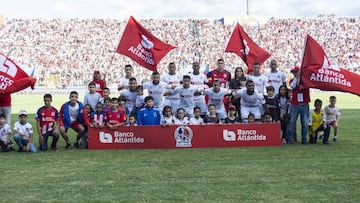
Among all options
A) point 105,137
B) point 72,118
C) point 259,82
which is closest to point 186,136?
point 105,137

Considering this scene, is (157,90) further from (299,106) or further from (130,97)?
(299,106)

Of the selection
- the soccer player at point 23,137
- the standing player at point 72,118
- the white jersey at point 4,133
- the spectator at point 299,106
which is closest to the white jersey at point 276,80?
the spectator at point 299,106

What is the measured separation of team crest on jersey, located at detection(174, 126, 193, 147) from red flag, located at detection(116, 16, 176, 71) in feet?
8.83

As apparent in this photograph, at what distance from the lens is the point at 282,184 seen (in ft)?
23.3

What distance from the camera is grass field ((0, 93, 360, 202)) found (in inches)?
255

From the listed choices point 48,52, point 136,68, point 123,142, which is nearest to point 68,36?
point 48,52

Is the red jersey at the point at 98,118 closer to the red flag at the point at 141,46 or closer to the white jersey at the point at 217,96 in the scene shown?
the red flag at the point at 141,46

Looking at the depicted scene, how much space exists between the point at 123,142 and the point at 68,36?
4484 centimetres

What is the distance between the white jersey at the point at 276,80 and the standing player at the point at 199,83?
62.0 inches

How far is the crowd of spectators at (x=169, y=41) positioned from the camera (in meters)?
48.3

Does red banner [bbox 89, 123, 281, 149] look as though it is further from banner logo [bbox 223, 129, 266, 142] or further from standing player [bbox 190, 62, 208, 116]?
standing player [bbox 190, 62, 208, 116]

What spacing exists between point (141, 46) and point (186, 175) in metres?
6.13

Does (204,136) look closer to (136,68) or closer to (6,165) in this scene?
(6,165)

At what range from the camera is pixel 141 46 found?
43.5 feet
